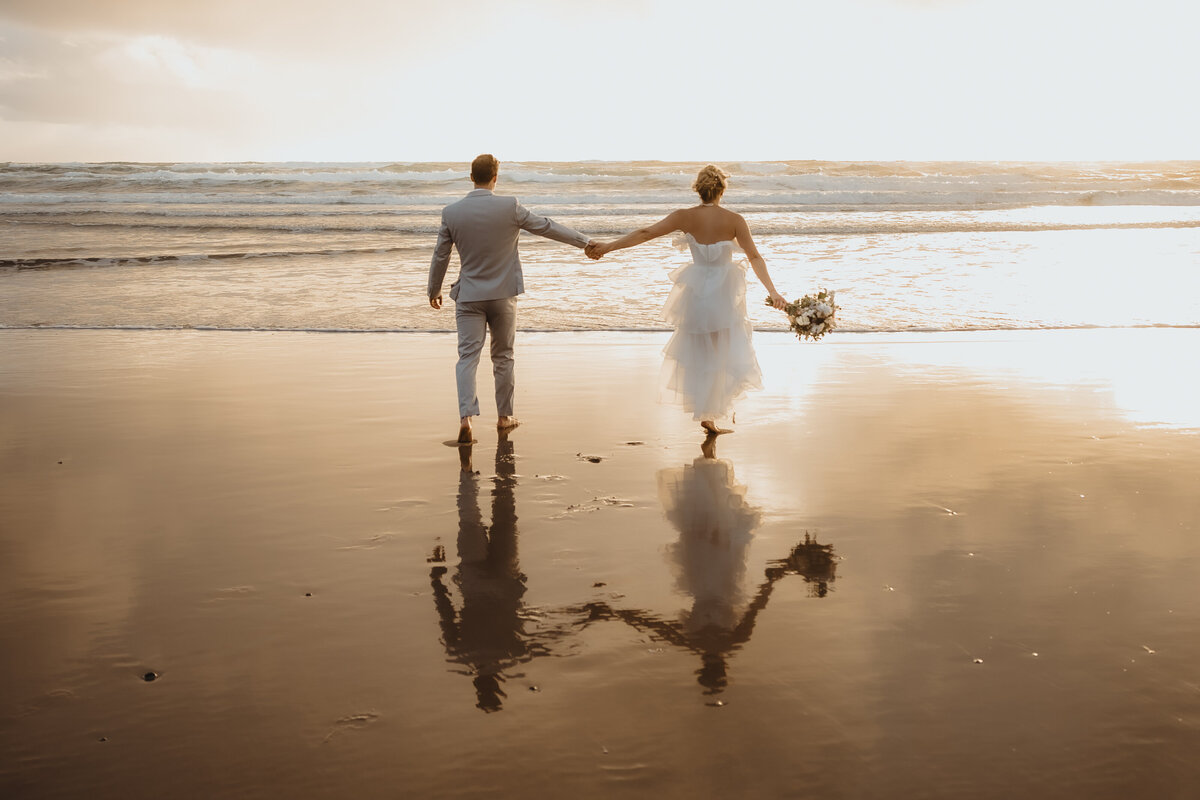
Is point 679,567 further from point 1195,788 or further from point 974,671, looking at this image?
point 1195,788

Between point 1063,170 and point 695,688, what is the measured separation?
190 feet

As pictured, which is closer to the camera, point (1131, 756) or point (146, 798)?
point (146, 798)

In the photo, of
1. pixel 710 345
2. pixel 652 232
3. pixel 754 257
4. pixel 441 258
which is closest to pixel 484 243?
pixel 441 258

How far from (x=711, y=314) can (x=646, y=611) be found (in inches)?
142

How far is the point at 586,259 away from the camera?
62.1ft

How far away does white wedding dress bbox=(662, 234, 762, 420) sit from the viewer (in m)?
7.19

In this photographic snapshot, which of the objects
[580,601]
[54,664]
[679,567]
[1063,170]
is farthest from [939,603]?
[1063,170]

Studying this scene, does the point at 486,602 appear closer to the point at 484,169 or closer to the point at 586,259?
the point at 484,169

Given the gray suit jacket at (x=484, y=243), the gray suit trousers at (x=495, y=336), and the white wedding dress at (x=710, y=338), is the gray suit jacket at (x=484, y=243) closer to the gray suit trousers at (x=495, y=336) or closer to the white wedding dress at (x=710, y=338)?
the gray suit trousers at (x=495, y=336)

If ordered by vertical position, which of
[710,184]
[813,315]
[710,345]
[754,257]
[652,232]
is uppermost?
[710,184]

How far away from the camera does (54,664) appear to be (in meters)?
3.61

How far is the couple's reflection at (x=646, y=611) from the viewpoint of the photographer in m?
3.71

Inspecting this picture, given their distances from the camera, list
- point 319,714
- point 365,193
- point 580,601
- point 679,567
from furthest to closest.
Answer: point 365,193 < point 679,567 < point 580,601 < point 319,714

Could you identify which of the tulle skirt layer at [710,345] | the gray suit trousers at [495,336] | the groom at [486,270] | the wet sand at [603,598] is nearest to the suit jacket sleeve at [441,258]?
the groom at [486,270]
